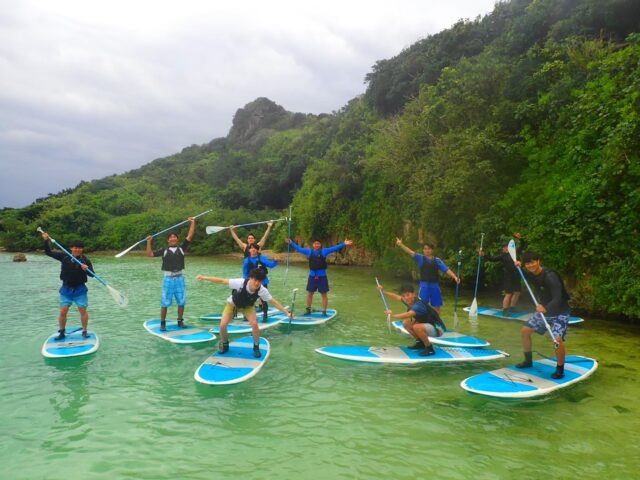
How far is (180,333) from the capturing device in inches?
364

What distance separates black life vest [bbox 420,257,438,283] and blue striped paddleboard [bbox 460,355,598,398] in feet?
9.83

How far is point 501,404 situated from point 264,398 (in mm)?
3330

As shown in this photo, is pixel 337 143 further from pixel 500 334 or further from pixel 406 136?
pixel 500 334

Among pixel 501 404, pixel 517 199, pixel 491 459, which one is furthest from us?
pixel 517 199

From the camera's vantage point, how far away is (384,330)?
417 inches

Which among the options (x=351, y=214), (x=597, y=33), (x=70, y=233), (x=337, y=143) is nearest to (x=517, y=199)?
(x=597, y=33)

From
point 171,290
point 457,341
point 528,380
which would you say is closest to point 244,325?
point 171,290

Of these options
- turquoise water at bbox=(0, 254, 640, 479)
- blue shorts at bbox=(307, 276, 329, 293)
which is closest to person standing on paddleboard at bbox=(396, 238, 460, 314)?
turquoise water at bbox=(0, 254, 640, 479)

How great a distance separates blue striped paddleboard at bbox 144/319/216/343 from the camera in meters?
8.85

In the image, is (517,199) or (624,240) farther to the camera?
(517,199)

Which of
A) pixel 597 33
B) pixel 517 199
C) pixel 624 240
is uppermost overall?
pixel 597 33

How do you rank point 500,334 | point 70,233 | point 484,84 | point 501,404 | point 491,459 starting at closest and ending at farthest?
1. point 491,459
2. point 501,404
3. point 500,334
4. point 484,84
5. point 70,233

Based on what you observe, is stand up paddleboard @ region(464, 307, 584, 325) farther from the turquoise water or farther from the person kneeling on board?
the person kneeling on board

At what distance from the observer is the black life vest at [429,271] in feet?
32.3
